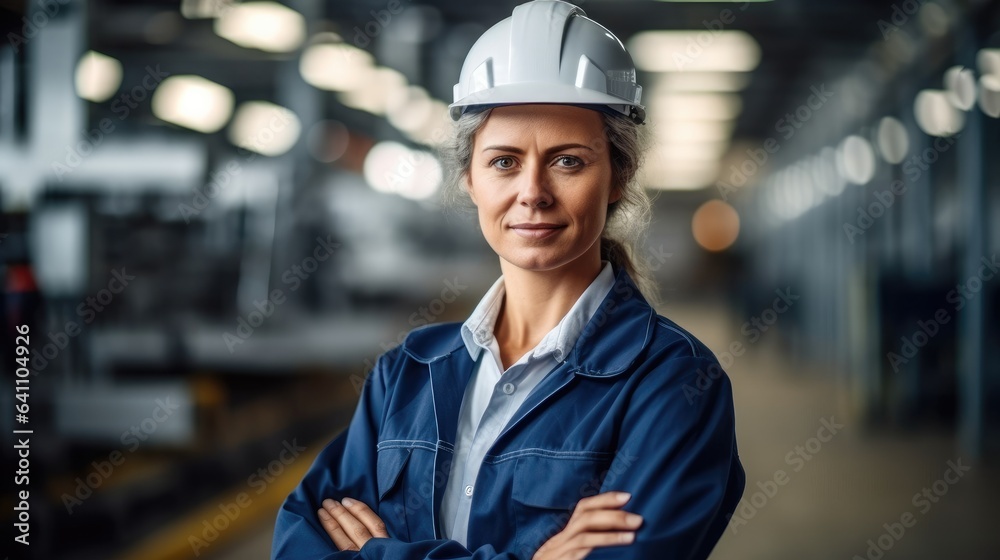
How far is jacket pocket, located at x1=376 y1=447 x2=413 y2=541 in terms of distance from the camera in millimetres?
1703

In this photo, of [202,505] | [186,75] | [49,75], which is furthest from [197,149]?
[186,75]

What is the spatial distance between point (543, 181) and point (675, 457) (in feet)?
1.77

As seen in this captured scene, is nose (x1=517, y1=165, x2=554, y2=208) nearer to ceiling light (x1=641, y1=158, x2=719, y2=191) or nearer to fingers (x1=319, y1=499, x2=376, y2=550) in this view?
fingers (x1=319, y1=499, x2=376, y2=550)

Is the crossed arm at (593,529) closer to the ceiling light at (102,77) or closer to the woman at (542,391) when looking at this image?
the woman at (542,391)

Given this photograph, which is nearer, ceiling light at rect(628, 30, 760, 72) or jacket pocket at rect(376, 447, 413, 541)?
jacket pocket at rect(376, 447, 413, 541)

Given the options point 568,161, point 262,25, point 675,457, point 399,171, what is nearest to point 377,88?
point 262,25

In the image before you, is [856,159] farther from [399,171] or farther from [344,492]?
[344,492]

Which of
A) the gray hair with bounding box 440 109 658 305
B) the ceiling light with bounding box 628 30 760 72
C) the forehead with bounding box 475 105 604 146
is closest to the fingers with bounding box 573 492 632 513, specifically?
the gray hair with bounding box 440 109 658 305

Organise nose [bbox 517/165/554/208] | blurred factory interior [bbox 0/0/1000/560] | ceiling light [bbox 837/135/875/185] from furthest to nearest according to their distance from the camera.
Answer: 1. ceiling light [bbox 837/135/875/185]
2. blurred factory interior [bbox 0/0/1000/560]
3. nose [bbox 517/165/554/208]

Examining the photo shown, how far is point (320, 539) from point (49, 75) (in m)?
5.12

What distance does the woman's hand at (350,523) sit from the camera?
1.68m

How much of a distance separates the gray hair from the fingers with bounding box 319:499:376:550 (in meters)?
0.71

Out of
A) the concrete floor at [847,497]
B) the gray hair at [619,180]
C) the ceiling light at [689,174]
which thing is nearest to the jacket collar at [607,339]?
the gray hair at [619,180]

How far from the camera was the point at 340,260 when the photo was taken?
12.6 meters
